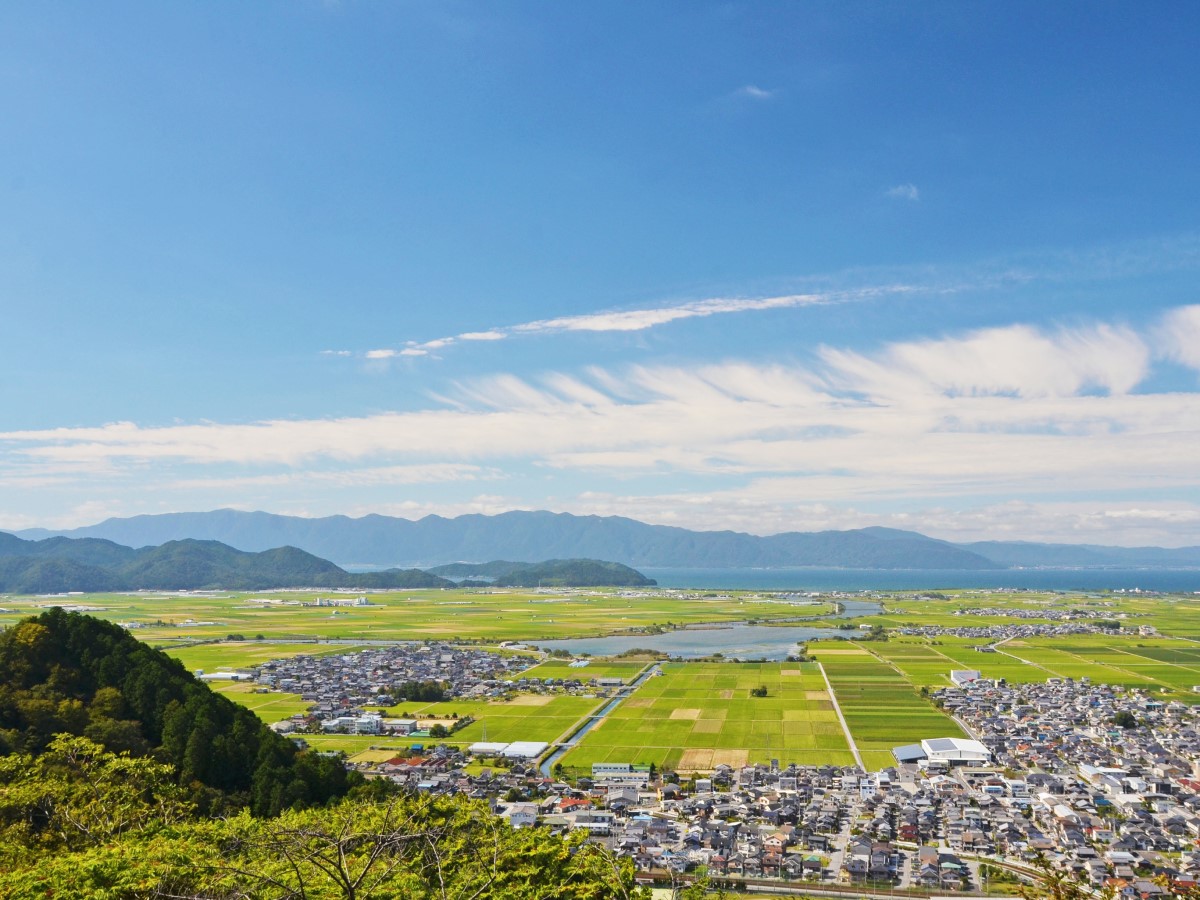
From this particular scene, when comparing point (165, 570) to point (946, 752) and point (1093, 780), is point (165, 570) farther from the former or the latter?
point (1093, 780)

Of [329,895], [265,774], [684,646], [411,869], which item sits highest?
[329,895]

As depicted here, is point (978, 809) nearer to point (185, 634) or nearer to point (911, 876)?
point (911, 876)

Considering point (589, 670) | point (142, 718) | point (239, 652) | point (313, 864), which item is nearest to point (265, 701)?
point (589, 670)

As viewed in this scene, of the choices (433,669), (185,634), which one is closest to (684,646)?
(433,669)

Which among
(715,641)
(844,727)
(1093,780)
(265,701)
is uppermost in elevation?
(1093,780)

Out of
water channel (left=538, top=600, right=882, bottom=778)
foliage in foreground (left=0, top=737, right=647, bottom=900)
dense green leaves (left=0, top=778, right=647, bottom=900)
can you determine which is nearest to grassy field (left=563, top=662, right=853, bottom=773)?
water channel (left=538, top=600, right=882, bottom=778)

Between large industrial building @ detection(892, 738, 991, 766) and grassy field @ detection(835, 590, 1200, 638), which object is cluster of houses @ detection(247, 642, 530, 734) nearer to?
large industrial building @ detection(892, 738, 991, 766)
